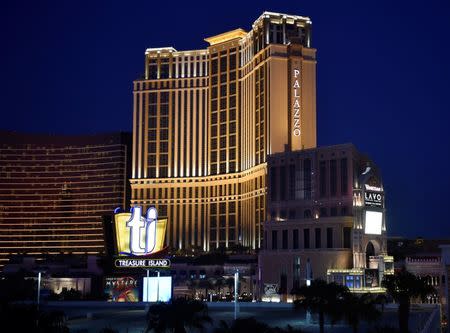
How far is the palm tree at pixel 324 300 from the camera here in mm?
46894

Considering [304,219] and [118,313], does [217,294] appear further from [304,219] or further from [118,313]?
[118,313]

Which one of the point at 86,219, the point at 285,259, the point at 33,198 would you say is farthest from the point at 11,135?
the point at 285,259

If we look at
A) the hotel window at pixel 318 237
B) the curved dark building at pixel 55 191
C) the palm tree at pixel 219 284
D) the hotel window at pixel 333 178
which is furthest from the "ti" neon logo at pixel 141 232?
the curved dark building at pixel 55 191

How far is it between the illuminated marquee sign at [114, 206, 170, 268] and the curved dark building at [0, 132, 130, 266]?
302ft

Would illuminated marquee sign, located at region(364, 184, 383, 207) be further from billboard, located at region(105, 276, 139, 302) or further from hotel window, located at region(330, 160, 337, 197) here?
billboard, located at region(105, 276, 139, 302)

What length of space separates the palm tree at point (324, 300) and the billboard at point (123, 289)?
45679 millimetres

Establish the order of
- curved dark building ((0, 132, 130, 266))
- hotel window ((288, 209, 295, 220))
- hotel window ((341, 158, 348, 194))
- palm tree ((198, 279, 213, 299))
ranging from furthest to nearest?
curved dark building ((0, 132, 130, 266))
palm tree ((198, 279, 213, 299))
hotel window ((288, 209, 295, 220))
hotel window ((341, 158, 348, 194))

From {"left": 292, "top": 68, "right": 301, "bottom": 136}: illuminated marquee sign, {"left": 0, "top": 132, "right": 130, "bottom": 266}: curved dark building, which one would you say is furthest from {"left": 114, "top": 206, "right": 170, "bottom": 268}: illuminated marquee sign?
{"left": 0, "top": 132, "right": 130, "bottom": 266}: curved dark building

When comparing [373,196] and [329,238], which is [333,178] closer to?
[373,196]

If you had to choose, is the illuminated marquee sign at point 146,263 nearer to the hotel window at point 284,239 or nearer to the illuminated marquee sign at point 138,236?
the illuminated marquee sign at point 138,236

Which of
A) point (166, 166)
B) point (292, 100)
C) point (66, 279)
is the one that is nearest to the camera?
point (66, 279)

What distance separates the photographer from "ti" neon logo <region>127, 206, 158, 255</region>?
8750 centimetres

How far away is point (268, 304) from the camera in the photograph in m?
80.7

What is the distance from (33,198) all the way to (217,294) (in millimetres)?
81758
